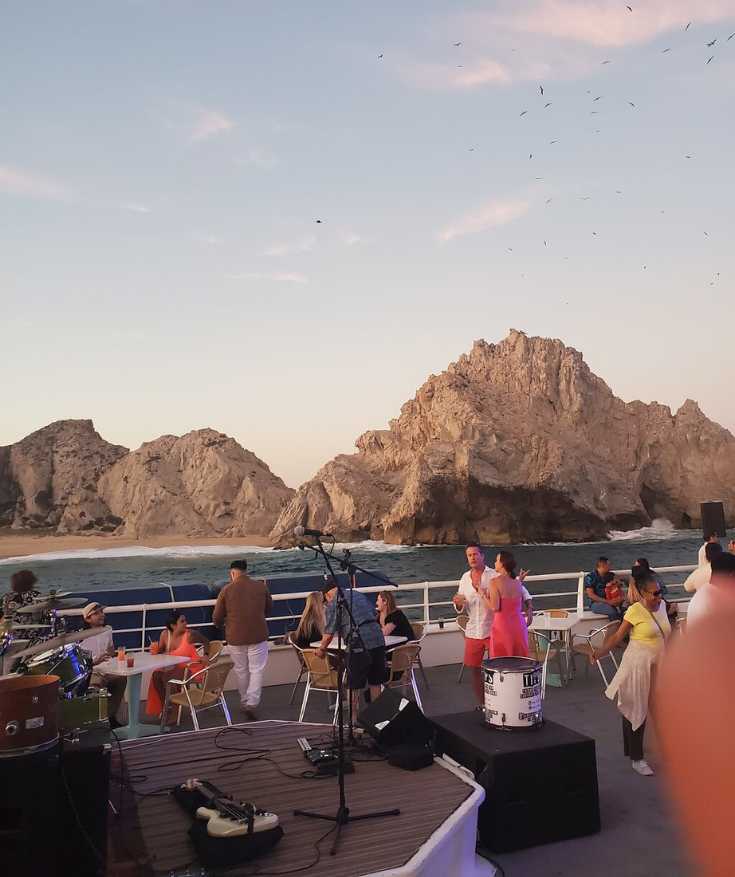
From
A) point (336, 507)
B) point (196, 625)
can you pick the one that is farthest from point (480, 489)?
point (196, 625)

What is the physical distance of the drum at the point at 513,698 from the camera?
196 inches

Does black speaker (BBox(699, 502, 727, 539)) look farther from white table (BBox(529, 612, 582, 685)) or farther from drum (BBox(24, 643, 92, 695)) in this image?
drum (BBox(24, 643, 92, 695))

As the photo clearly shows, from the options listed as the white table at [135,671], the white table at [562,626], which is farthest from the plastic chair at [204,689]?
the white table at [562,626]

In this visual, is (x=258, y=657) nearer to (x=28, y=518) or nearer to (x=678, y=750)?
(x=678, y=750)

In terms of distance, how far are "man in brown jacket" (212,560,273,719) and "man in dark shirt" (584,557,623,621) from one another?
5861 millimetres

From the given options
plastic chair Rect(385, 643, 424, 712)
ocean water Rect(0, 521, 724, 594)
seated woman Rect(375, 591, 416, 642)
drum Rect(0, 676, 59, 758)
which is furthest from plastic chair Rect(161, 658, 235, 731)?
ocean water Rect(0, 521, 724, 594)

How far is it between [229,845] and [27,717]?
1.18 m

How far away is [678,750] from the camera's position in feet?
4.44

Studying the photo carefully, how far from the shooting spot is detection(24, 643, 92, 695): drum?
4.21m

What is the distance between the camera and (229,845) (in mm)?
3428

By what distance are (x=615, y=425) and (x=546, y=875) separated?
101 meters

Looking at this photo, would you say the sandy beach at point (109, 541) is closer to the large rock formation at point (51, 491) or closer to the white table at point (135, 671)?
the large rock formation at point (51, 491)

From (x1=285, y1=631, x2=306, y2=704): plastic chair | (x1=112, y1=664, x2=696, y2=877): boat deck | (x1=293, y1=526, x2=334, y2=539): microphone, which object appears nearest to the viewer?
(x1=112, y1=664, x2=696, y2=877): boat deck

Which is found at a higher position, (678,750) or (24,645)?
(678,750)
